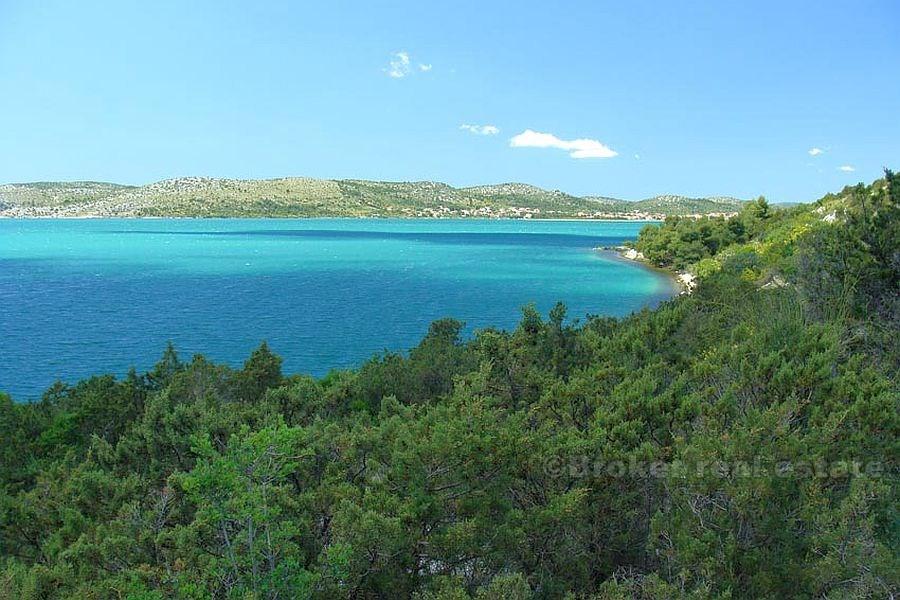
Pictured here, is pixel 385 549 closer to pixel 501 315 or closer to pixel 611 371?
pixel 611 371

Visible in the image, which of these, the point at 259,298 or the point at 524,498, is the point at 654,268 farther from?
the point at 524,498

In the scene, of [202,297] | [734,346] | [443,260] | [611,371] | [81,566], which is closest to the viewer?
[81,566]

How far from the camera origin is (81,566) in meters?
7.72

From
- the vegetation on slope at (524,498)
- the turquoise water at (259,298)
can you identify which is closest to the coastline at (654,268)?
the turquoise water at (259,298)

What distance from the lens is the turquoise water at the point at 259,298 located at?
35.9m

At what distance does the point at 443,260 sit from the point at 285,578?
282 feet

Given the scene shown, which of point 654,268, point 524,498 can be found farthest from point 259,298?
point 654,268

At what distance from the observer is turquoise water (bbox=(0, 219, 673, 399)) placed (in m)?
35.9

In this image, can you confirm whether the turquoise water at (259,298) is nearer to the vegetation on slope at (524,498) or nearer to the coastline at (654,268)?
the coastline at (654,268)

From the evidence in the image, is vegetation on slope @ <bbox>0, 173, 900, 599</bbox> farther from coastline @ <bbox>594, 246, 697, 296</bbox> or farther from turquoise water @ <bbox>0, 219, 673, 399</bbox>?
coastline @ <bbox>594, 246, 697, 296</bbox>

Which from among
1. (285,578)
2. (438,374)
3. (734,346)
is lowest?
(438,374)

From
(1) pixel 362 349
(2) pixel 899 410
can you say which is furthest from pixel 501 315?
(2) pixel 899 410

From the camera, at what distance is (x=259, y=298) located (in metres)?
54.4

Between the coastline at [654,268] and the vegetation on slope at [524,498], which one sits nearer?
the vegetation on slope at [524,498]
